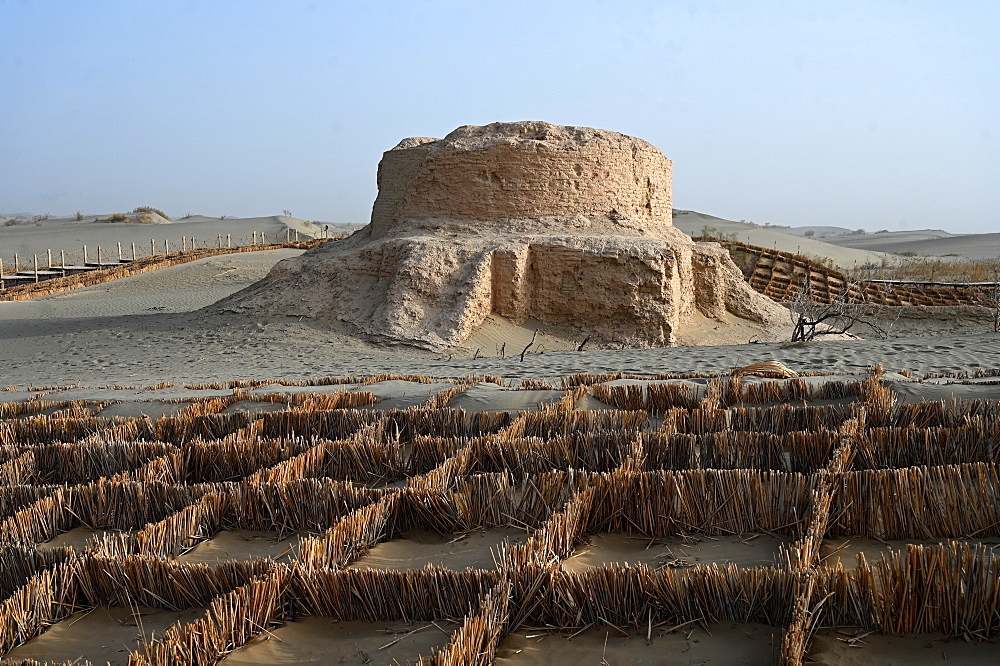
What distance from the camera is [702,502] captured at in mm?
3047

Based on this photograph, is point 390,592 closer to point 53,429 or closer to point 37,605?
point 37,605

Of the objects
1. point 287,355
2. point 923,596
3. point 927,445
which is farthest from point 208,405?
point 287,355

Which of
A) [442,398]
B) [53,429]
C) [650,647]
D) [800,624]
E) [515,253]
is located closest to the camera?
[800,624]

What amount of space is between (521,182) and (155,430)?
755 cm

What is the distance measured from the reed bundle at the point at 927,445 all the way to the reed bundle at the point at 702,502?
681mm

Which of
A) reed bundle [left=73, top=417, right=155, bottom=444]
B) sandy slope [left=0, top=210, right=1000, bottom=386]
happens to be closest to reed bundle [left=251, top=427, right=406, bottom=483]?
reed bundle [left=73, top=417, right=155, bottom=444]

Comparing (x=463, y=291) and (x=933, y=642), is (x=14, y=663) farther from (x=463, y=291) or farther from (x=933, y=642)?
(x=463, y=291)

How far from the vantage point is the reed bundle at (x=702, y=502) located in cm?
299

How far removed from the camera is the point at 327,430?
4621 millimetres

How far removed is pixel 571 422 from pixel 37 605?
2.54 metres

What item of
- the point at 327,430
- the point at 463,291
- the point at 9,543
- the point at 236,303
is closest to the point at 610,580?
the point at 9,543

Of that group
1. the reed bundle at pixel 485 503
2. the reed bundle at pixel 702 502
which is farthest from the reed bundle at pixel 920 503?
the reed bundle at pixel 485 503

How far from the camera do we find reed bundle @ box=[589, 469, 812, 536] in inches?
118

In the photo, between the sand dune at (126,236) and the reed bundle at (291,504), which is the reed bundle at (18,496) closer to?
the reed bundle at (291,504)
